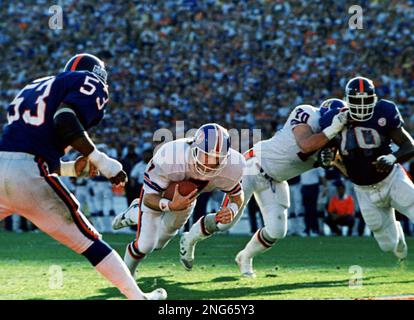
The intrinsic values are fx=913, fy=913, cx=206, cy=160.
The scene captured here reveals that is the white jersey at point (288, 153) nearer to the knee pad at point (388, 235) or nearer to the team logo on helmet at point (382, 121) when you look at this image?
the team logo on helmet at point (382, 121)

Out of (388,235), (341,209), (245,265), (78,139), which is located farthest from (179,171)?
(341,209)

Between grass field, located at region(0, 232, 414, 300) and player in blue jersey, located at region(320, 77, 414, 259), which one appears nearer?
grass field, located at region(0, 232, 414, 300)

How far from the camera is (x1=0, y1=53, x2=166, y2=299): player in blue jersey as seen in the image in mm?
5676

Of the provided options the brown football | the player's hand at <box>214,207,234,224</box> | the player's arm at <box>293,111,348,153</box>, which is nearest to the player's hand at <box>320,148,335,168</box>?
the player's arm at <box>293,111,348,153</box>

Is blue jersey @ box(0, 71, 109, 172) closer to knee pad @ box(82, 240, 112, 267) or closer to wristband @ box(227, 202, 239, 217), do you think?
knee pad @ box(82, 240, 112, 267)

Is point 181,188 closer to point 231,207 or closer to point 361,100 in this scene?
point 231,207

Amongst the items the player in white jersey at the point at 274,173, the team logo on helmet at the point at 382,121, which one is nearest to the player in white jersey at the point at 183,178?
the player in white jersey at the point at 274,173

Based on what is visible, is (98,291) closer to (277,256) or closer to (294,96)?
(277,256)

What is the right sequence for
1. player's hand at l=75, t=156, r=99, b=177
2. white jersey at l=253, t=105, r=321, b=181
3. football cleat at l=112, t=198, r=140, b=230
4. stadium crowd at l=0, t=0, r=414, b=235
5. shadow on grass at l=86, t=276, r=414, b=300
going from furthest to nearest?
stadium crowd at l=0, t=0, r=414, b=235 < football cleat at l=112, t=198, r=140, b=230 < white jersey at l=253, t=105, r=321, b=181 < shadow on grass at l=86, t=276, r=414, b=300 < player's hand at l=75, t=156, r=99, b=177

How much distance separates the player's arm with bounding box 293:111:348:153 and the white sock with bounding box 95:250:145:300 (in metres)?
3.12

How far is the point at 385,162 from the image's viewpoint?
26.5 feet

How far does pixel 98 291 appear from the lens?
728 cm

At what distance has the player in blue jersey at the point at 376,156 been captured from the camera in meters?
8.24
